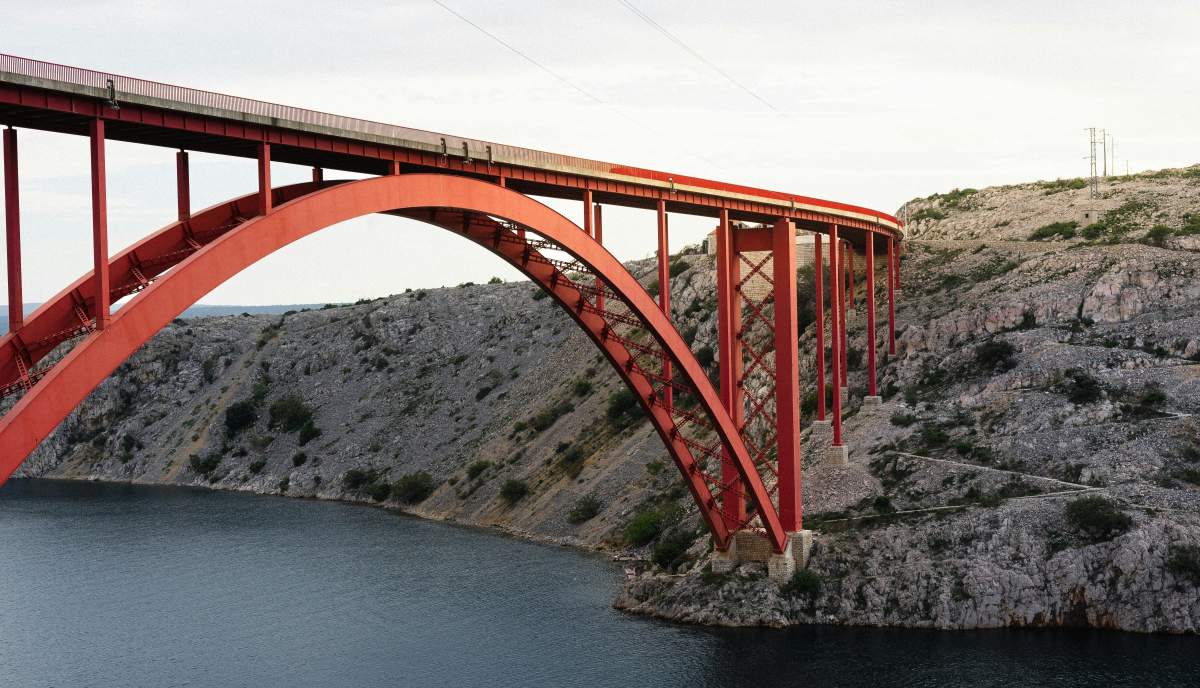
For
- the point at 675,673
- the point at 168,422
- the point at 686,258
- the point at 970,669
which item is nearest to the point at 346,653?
the point at 675,673

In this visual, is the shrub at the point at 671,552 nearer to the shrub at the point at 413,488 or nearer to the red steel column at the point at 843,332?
the red steel column at the point at 843,332

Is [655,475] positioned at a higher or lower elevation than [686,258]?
lower

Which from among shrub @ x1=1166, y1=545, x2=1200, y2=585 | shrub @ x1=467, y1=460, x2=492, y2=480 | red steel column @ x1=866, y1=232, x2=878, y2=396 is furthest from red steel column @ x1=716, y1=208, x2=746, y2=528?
shrub @ x1=467, y1=460, x2=492, y2=480

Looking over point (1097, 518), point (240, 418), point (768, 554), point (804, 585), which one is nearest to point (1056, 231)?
point (1097, 518)

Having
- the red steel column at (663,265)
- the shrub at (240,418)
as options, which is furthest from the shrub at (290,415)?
the red steel column at (663,265)

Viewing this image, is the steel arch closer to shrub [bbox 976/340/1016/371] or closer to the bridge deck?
the bridge deck

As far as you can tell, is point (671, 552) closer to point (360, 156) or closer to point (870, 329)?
point (870, 329)

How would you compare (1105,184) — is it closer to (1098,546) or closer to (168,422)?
(1098,546)
